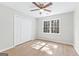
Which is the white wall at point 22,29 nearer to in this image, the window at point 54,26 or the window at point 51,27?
the window at point 51,27

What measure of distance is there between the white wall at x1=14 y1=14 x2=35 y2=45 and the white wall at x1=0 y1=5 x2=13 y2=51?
0.75ft

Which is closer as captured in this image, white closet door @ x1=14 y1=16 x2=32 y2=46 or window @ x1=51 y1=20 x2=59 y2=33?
window @ x1=51 y1=20 x2=59 y2=33

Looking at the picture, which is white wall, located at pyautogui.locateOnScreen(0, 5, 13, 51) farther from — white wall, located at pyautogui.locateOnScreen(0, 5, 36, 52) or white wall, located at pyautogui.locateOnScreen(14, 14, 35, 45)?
white wall, located at pyautogui.locateOnScreen(14, 14, 35, 45)

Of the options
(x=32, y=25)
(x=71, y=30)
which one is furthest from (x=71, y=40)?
(x=32, y=25)

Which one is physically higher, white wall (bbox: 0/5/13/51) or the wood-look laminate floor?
white wall (bbox: 0/5/13/51)

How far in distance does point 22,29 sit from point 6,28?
0.79m

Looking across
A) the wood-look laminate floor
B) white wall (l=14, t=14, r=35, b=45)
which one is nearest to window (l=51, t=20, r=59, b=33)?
the wood-look laminate floor

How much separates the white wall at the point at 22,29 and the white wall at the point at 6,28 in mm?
228

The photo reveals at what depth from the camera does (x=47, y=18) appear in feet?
11.2

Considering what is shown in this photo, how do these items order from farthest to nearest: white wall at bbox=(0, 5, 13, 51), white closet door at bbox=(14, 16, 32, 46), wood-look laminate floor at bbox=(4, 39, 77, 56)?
1. white closet door at bbox=(14, 16, 32, 46)
2. white wall at bbox=(0, 5, 13, 51)
3. wood-look laminate floor at bbox=(4, 39, 77, 56)

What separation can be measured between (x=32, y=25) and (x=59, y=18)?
43.4 inches

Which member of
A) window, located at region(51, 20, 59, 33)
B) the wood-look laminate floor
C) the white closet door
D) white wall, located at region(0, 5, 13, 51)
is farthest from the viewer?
the white closet door

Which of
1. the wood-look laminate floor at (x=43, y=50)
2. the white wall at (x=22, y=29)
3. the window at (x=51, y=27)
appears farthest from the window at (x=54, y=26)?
the white wall at (x=22, y=29)

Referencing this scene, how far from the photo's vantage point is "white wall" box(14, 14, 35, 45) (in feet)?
10.1
